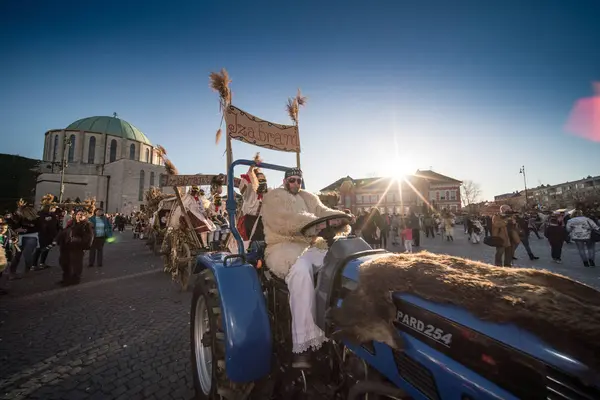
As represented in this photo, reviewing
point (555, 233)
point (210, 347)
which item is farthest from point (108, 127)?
point (555, 233)

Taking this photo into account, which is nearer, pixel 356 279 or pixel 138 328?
pixel 356 279

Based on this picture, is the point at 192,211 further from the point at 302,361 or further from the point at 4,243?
the point at 302,361

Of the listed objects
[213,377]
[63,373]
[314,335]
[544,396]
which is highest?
[544,396]

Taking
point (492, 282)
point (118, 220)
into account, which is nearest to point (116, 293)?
point (492, 282)

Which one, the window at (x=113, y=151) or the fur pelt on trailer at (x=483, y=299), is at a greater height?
the window at (x=113, y=151)

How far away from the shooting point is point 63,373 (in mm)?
2494

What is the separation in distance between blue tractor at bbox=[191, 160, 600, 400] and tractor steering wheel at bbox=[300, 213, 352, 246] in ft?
0.05

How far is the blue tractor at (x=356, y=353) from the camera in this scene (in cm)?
68

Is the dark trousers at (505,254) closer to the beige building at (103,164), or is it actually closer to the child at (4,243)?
the child at (4,243)

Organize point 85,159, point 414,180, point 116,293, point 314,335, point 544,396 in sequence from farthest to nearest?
point 414,180
point 85,159
point 116,293
point 314,335
point 544,396

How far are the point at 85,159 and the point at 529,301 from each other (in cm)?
7107

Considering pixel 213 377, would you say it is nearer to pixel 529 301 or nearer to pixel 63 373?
pixel 63 373

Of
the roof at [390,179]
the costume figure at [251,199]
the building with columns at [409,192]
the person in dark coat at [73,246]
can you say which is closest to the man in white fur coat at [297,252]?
the costume figure at [251,199]

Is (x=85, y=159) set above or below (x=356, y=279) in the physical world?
above
